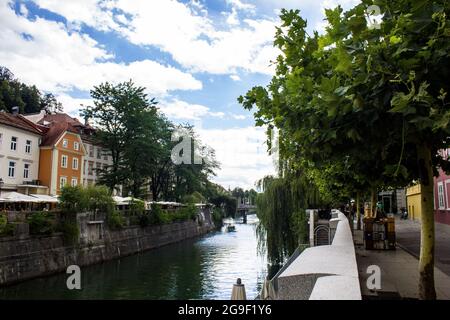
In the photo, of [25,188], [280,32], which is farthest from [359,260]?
[25,188]

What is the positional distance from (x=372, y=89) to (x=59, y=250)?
25.4 m

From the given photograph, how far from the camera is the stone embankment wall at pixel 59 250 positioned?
840 inches

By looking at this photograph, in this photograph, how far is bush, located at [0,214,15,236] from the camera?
21.2 meters

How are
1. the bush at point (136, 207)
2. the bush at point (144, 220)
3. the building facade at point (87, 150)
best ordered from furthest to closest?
the building facade at point (87, 150) → the bush at point (144, 220) → the bush at point (136, 207)

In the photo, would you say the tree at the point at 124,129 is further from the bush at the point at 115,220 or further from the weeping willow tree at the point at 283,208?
the weeping willow tree at the point at 283,208

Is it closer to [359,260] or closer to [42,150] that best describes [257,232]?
[359,260]

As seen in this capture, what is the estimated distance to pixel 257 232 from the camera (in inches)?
838

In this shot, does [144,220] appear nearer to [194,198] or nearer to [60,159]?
[60,159]

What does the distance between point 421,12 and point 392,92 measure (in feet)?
2.27

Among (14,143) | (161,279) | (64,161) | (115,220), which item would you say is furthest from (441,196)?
(14,143)

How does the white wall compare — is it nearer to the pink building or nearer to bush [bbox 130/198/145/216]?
bush [bbox 130/198/145/216]

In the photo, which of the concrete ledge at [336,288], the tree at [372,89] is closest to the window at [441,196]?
the tree at [372,89]

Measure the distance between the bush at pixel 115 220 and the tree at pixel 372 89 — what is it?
29184 millimetres
